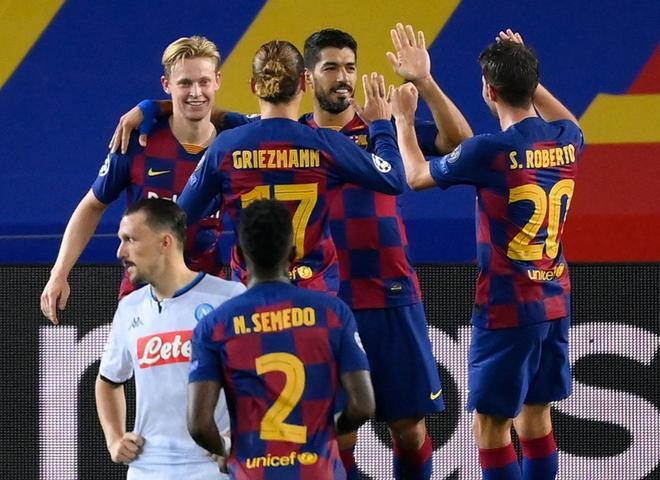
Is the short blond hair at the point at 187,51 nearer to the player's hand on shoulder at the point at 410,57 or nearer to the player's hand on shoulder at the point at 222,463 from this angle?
the player's hand on shoulder at the point at 410,57

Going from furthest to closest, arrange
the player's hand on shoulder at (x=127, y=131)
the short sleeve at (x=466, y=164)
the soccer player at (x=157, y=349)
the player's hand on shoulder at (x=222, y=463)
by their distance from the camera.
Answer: the player's hand on shoulder at (x=127, y=131)
the short sleeve at (x=466, y=164)
the soccer player at (x=157, y=349)
the player's hand on shoulder at (x=222, y=463)

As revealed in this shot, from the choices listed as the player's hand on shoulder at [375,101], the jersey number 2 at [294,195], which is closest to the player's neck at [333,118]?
the player's hand on shoulder at [375,101]

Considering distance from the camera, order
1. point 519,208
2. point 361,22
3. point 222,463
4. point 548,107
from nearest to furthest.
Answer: point 222,463 < point 519,208 < point 548,107 < point 361,22

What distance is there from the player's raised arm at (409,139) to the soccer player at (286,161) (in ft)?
1.16

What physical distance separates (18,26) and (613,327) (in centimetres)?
293

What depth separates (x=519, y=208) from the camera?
4.90 metres

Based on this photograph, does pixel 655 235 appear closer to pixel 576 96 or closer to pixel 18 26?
pixel 576 96

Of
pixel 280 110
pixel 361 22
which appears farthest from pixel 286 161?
pixel 361 22

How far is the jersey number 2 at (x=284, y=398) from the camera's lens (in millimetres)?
3533

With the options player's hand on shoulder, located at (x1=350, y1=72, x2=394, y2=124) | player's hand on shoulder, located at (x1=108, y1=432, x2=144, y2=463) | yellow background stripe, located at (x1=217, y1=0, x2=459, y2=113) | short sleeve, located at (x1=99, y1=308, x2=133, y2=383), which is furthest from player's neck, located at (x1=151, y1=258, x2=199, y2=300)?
yellow background stripe, located at (x1=217, y1=0, x2=459, y2=113)

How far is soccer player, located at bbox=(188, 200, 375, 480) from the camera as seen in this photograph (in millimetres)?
3543

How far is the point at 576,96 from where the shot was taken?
609 centimetres

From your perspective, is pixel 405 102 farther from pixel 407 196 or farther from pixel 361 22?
pixel 361 22

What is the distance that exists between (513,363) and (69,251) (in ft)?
5.42
